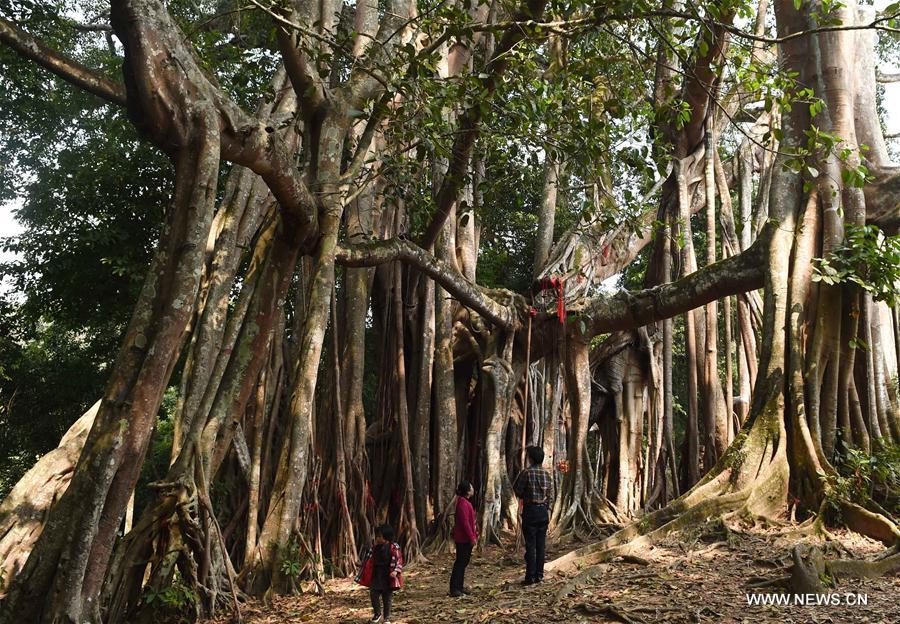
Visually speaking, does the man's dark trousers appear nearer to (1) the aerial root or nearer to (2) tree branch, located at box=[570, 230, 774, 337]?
(1) the aerial root

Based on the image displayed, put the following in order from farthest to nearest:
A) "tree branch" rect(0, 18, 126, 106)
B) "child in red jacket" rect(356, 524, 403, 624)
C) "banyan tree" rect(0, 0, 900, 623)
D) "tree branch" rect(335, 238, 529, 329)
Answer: "tree branch" rect(335, 238, 529, 329)
"tree branch" rect(0, 18, 126, 106)
"child in red jacket" rect(356, 524, 403, 624)
"banyan tree" rect(0, 0, 900, 623)

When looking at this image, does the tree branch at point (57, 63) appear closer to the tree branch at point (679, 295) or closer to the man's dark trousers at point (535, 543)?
the man's dark trousers at point (535, 543)

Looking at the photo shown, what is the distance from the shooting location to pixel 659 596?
3967mm

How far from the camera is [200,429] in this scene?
15.5 ft

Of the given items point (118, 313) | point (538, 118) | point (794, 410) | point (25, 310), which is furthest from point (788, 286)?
point (25, 310)

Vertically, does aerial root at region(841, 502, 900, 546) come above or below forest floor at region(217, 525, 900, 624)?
above

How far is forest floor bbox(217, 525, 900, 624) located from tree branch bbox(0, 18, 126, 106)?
361cm

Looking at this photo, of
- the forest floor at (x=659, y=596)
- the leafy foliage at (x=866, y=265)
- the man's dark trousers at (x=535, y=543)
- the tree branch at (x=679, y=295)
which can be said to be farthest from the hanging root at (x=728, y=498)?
the tree branch at (x=679, y=295)

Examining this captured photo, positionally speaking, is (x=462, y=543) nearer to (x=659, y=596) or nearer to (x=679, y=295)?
(x=659, y=596)

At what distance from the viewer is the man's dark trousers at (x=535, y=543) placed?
4863 mm

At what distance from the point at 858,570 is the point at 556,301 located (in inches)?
168

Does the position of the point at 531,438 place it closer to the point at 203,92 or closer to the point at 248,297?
the point at 248,297

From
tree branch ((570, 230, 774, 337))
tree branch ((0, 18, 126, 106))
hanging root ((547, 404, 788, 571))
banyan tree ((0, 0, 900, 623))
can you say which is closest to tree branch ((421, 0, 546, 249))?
banyan tree ((0, 0, 900, 623))

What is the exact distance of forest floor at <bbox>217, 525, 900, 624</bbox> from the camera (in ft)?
12.0
